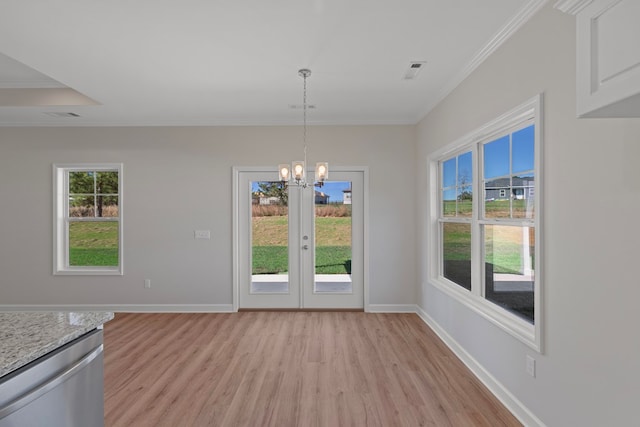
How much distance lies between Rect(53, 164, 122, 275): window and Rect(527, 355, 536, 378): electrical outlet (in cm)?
513

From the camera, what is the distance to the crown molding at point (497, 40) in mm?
2184

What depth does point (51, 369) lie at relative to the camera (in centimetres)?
127

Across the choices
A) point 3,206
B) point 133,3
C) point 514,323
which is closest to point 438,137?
point 514,323

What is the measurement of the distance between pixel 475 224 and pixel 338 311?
98.1 inches

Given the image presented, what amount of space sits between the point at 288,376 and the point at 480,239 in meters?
2.13

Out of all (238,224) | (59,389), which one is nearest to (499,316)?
(59,389)

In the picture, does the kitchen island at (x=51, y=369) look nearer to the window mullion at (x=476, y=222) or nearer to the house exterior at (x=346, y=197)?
the window mullion at (x=476, y=222)

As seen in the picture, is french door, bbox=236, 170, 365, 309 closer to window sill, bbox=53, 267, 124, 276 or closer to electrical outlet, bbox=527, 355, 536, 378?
window sill, bbox=53, 267, 124, 276

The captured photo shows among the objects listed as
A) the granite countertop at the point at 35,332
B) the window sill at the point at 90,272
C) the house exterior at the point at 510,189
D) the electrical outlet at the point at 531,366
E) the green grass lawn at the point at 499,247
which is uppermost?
the house exterior at the point at 510,189

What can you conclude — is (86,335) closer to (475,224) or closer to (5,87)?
(475,224)

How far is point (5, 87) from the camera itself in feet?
13.3

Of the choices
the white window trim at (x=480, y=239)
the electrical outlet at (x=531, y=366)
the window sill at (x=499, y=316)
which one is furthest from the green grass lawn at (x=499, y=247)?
the electrical outlet at (x=531, y=366)

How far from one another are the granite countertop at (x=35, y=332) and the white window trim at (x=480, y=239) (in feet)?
8.01

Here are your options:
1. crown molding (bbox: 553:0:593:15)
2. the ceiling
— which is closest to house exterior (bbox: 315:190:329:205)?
the ceiling
